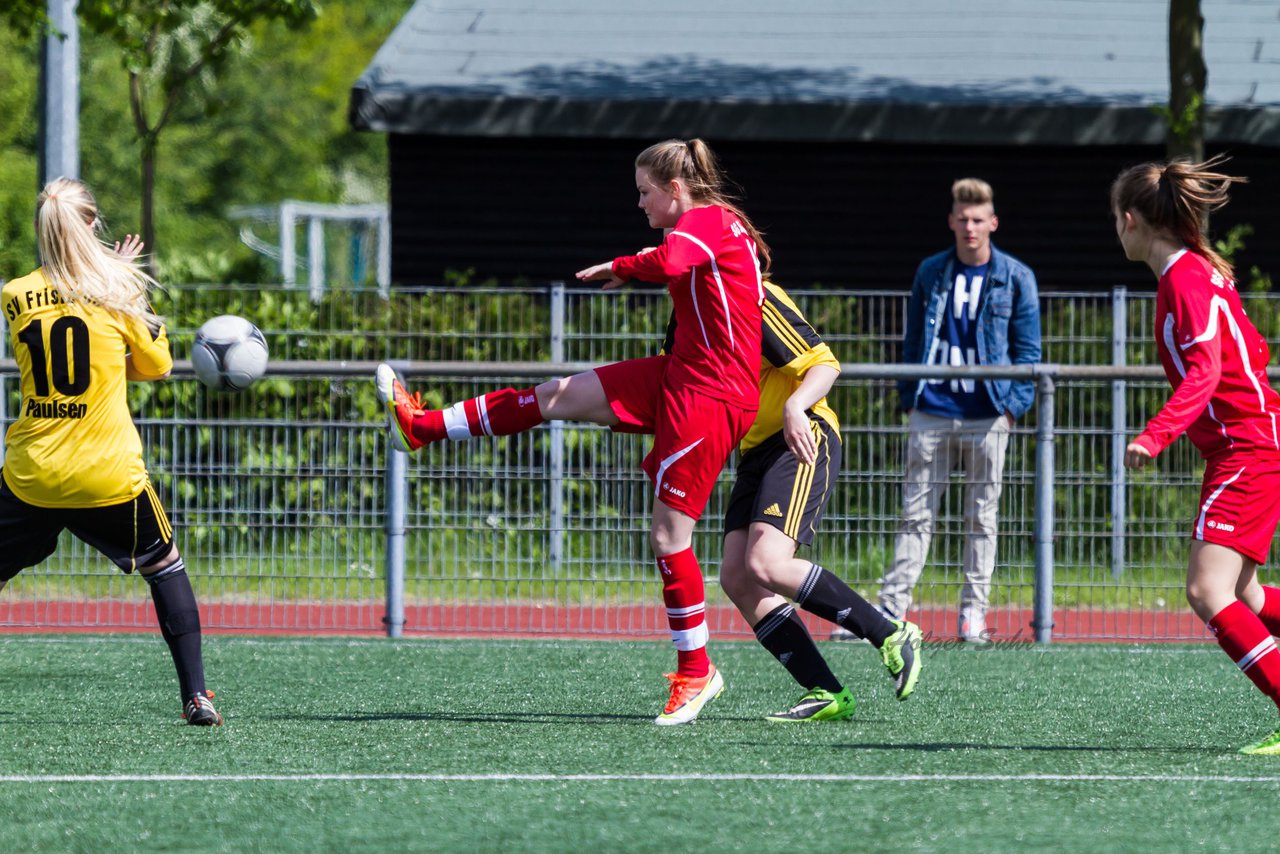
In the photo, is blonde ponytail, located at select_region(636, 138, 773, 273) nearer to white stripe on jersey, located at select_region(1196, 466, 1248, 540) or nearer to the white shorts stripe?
the white shorts stripe

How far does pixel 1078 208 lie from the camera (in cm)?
1575

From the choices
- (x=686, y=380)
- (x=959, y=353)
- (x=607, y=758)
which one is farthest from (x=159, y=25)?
(x=607, y=758)

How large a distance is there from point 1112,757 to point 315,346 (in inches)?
267

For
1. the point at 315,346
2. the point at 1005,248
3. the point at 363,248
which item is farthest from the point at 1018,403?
the point at 363,248

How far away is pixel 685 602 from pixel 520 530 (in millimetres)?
3224

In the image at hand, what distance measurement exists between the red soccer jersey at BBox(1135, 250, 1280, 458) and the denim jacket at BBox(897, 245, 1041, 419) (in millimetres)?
3409

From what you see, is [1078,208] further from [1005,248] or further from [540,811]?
[540,811]

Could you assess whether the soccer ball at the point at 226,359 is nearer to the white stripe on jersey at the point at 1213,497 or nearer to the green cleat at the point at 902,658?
the green cleat at the point at 902,658

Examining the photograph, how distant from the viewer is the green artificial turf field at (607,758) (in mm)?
4645

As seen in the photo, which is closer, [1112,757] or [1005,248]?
[1112,757]

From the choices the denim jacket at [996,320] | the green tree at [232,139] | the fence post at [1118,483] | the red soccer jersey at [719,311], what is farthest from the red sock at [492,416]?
the green tree at [232,139]

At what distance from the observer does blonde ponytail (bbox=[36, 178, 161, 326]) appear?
6.11 m

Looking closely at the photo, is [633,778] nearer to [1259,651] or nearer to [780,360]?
[780,360]

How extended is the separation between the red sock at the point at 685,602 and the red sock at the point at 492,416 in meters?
0.71
